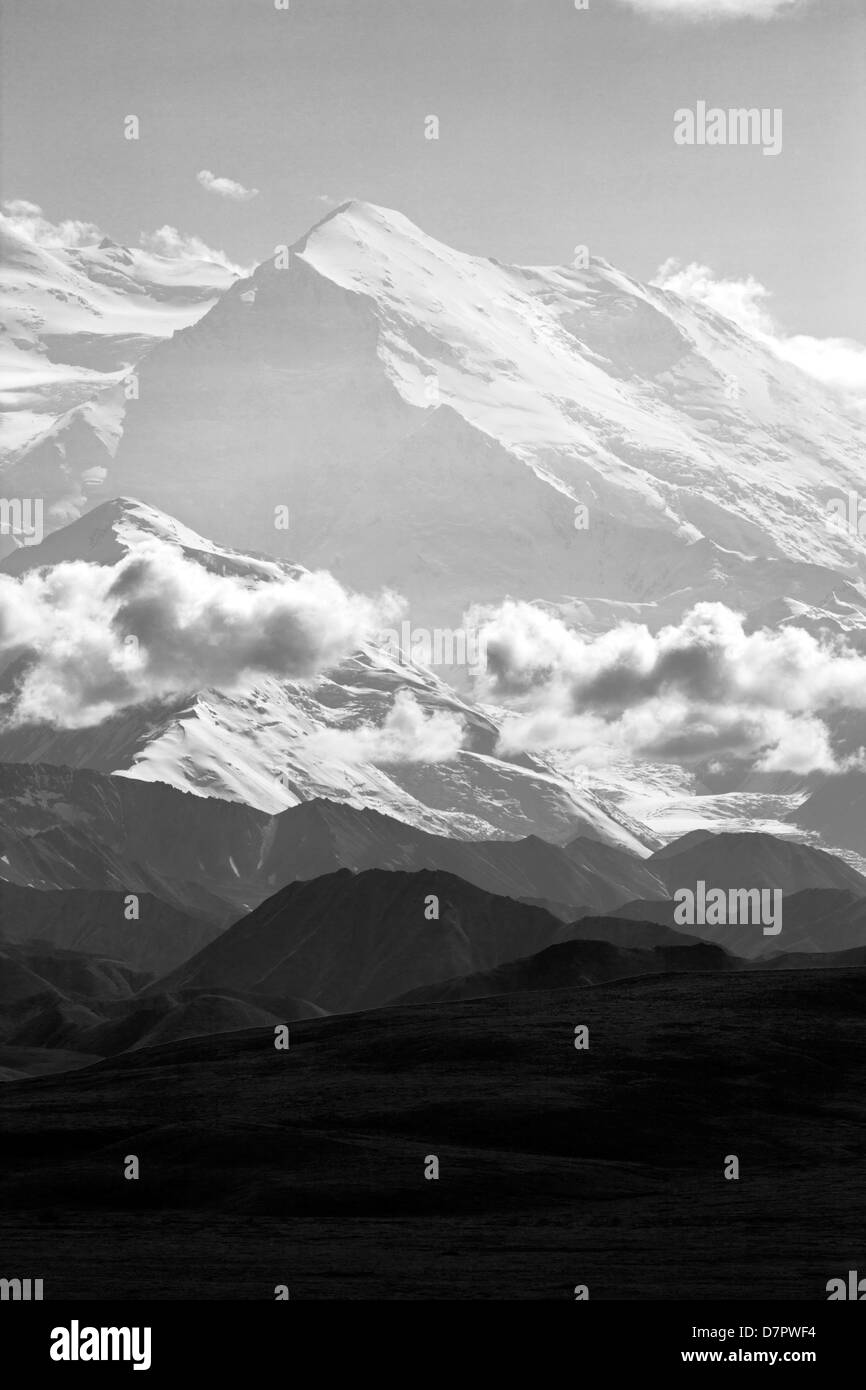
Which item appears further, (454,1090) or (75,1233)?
(454,1090)

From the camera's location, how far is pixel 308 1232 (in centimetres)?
12900

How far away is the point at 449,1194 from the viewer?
145500mm

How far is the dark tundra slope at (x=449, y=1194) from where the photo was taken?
354 ft

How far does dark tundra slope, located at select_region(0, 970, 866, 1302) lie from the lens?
108 m

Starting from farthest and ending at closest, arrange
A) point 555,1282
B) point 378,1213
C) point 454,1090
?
1. point 454,1090
2. point 378,1213
3. point 555,1282
